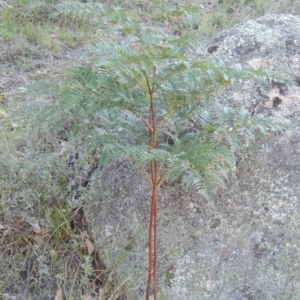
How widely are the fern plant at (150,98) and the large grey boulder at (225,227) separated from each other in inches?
7.5

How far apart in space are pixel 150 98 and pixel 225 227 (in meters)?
0.78

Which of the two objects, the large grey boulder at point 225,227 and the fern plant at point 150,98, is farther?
the large grey boulder at point 225,227

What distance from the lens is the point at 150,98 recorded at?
1.94m

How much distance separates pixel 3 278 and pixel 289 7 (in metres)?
3.81

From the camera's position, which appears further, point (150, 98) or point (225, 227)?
point (225, 227)

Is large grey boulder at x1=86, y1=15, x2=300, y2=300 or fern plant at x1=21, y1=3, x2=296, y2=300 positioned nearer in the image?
fern plant at x1=21, y1=3, x2=296, y2=300

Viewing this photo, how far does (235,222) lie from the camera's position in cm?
240

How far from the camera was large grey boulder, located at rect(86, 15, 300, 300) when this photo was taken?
92.6 inches

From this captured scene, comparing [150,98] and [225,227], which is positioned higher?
[150,98]

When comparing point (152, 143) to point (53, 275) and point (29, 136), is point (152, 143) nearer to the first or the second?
point (53, 275)

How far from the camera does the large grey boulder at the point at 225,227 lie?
2.35 meters

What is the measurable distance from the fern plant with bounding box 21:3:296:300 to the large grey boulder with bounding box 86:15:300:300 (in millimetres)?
191

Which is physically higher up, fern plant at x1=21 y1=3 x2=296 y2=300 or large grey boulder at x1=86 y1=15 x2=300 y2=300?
fern plant at x1=21 y1=3 x2=296 y2=300

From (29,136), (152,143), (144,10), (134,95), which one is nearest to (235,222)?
(152,143)
